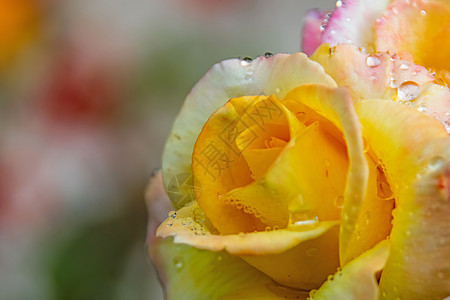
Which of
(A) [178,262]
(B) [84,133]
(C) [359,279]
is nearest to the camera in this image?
(C) [359,279]

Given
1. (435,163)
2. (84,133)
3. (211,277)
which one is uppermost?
(435,163)

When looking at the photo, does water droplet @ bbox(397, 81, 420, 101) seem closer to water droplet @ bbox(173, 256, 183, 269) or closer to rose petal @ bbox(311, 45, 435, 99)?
rose petal @ bbox(311, 45, 435, 99)

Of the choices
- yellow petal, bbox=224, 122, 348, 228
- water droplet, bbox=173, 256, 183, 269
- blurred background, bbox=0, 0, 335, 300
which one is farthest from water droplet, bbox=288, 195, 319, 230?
blurred background, bbox=0, 0, 335, 300

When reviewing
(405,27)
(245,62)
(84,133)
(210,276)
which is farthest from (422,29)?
(84,133)

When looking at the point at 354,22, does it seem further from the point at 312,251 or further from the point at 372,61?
the point at 312,251

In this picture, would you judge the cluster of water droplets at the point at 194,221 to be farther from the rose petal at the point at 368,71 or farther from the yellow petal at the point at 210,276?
the rose petal at the point at 368,71

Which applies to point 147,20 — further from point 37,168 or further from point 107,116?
point 37,168

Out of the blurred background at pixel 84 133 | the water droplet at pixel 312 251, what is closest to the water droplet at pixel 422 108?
the water droplet at pixel 312 251

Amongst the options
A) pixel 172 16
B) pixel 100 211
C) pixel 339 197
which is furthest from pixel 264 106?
pixel 172 16
